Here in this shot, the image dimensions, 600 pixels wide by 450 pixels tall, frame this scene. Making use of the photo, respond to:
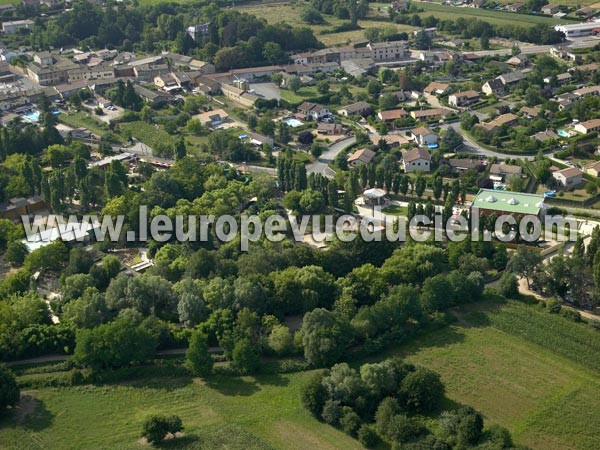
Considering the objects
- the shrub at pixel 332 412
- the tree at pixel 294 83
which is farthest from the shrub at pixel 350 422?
the tree at pixel 294 83

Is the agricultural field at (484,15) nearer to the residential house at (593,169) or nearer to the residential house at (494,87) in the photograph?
the residential house at (494,87)

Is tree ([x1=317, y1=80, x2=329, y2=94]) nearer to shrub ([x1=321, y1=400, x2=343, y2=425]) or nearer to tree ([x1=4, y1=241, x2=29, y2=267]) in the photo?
tree ([x1=4, y1=241, x2=29, y2=267])

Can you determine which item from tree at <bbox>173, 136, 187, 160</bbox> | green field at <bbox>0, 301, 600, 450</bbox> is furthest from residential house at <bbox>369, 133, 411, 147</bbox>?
green field at <bbox>0, 301, 600, 450</bbox>

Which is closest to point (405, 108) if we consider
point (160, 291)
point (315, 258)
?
point (315, 258)

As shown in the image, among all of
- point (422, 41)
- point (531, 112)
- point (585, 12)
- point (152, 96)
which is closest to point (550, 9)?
point (585, 12)

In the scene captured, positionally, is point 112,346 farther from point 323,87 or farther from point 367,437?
point 323,87

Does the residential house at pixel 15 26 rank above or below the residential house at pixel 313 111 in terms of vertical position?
above

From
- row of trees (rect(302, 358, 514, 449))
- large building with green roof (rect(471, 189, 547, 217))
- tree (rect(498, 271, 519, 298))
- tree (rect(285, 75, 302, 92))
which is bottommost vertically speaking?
row of trees (rect(302, 358, 514, 449))

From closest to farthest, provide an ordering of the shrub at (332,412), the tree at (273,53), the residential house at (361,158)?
the shrub at (332,412), the residential house at (361,158), the tree at (273,53)
